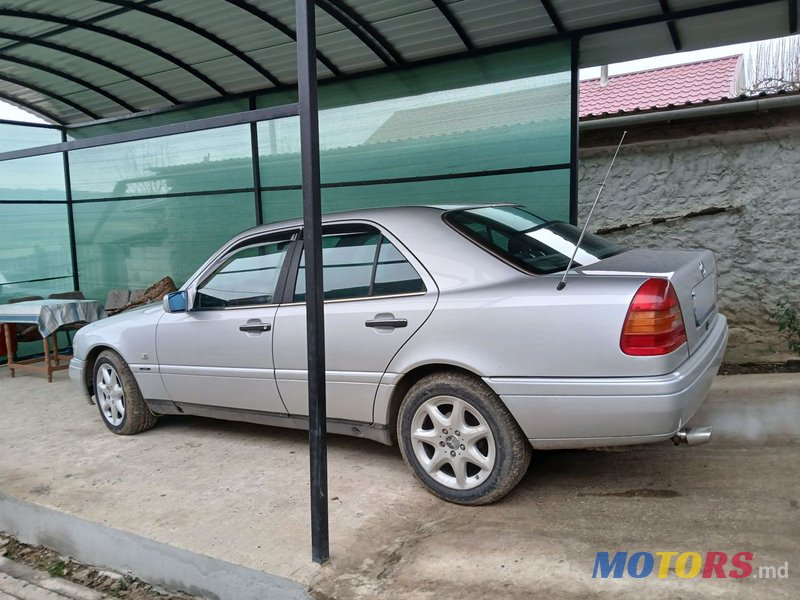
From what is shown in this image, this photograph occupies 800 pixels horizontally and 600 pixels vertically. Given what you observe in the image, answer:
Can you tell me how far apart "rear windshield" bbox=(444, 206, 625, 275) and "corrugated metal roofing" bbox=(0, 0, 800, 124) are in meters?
2.48

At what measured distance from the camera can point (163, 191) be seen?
9023 millimetres

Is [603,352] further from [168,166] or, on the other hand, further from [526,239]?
[168,166]

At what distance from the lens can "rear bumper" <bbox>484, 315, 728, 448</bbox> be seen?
3.13 m

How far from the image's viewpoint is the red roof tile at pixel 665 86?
538 inches

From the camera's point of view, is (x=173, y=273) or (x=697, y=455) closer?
(x=697, y=455)

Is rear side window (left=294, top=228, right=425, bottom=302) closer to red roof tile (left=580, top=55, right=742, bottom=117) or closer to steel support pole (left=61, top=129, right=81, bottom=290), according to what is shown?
steel support pole (left=61, top=129, right=81, bottom=290)

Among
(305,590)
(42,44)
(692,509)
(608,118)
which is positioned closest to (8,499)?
(305,590)

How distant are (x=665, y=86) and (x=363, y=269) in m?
13.6

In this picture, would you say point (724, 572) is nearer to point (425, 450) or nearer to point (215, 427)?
point (425, 450)

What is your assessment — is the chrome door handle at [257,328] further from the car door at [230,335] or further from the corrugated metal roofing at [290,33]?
the corrugated metal roofing at [290,33]

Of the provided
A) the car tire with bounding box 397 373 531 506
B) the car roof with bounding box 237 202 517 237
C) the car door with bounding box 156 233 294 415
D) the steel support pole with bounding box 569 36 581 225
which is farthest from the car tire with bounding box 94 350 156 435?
the steel support pole with bounding box 569 36 581 225

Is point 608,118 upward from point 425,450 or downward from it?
upward

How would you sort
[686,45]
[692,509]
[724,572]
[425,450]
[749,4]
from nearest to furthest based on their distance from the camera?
[724,572] < [692,509] < [425,450] < [749,4] < [686,45]

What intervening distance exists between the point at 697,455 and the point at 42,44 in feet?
24.1
